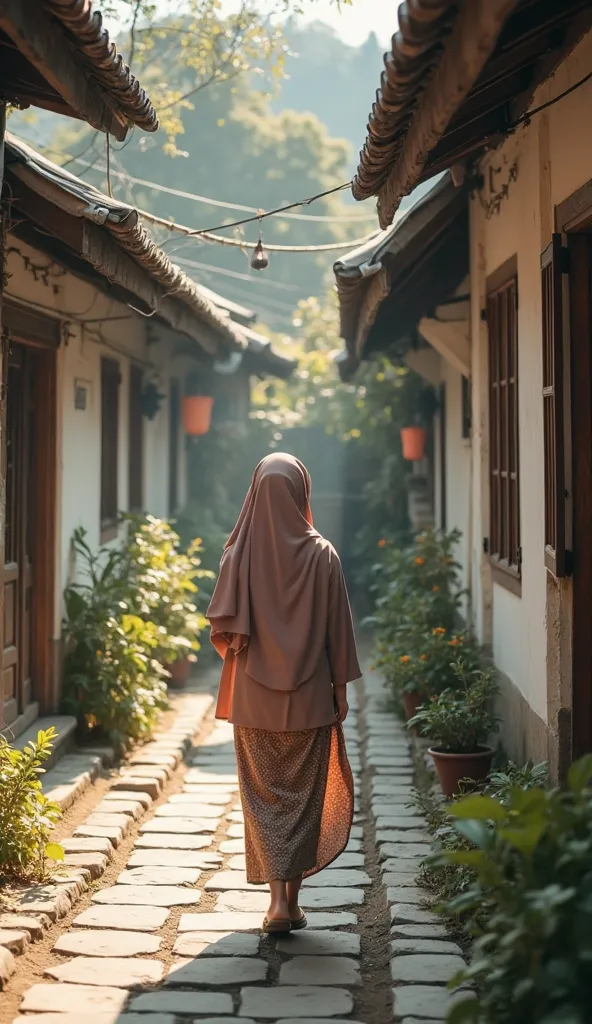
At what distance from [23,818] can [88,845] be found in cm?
90

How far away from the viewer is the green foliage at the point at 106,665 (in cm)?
800

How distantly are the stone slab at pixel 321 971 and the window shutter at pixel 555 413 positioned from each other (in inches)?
68.5

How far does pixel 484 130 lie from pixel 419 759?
4.24 metres

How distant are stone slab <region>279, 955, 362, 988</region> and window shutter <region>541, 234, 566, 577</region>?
174 cm

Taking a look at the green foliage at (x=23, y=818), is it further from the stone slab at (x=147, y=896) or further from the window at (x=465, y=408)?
the window at (x=465, y=408)

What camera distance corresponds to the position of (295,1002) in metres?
4.18

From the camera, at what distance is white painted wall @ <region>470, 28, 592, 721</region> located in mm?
5094

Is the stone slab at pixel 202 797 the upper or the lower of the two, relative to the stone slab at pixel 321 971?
upper

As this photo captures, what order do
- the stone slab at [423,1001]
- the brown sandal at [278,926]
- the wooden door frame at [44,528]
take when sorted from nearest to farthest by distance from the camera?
the stone slab at [423,1001], the brown sandal at [278,926], the wooden door frame at [44,528]

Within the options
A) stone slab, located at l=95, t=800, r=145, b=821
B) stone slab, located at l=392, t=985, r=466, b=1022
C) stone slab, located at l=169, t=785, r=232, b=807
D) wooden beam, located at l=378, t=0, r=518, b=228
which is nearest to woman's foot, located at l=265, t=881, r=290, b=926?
stone slab, located at l=392, t=985, r=466, b=1022

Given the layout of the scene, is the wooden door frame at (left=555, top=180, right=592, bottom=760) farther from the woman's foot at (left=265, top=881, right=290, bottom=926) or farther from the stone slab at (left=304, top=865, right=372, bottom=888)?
the woman's foot at (left=265, top=881, right=290, bottom=926)

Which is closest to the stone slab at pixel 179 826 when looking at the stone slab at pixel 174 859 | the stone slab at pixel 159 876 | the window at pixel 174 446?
the stone slab at pixel 174 859

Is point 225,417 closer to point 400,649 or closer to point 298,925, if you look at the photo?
point 400,649

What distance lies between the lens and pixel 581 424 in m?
5.19
